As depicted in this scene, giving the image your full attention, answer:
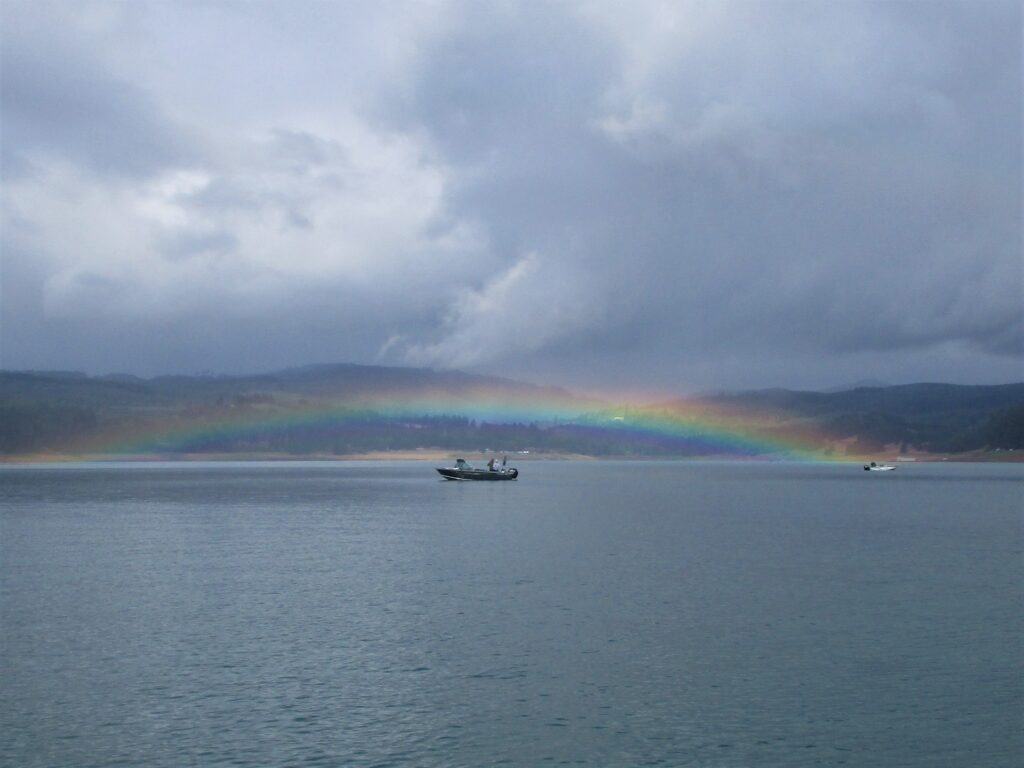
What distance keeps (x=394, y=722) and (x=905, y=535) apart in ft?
308

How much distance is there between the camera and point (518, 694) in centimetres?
4119

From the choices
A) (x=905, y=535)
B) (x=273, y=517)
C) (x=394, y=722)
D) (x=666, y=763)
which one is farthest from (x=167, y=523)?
(x=666, y=763)

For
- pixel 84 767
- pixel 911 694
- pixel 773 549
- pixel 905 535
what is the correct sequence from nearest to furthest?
pixel 84 767 → pixel 911 694 → pixel 773 549 → pixel 905 535

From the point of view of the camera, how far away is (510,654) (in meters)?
48.5

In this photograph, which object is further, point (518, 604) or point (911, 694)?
point (518, 604)

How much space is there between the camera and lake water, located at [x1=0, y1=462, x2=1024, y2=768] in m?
34.9

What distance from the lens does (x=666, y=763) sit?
1288 inches

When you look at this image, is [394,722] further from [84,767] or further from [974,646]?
[974,646]

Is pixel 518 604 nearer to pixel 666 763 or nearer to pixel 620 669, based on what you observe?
pixel 620 669

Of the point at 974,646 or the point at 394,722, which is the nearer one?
the point at 394,722

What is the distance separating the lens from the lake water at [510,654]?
34875 millimetres

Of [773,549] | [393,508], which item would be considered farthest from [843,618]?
[393,508]

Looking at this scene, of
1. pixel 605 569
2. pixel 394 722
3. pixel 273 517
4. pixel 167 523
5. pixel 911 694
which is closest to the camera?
pixel 394 722

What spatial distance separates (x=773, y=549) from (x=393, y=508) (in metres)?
83.6
